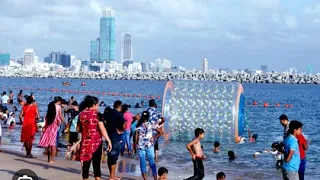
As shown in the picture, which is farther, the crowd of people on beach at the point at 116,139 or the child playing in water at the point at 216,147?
the child playing in water at the point at 216,147

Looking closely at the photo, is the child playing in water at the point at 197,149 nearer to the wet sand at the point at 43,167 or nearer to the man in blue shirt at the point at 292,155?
the man in blue shirt at the point at 292,155

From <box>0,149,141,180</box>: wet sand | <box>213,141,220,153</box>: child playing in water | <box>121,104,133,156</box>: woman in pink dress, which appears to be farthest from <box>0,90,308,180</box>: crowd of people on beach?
<box>213,141,220,153</box>: child playing in water

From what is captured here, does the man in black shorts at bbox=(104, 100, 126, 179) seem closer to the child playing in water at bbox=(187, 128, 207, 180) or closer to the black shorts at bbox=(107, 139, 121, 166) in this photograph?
the black shorts at bbox=(107, 139, 121, 166)

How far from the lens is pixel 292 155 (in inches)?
393

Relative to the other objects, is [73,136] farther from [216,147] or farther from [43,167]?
[216,147]

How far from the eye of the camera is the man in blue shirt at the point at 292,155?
9.99 metres

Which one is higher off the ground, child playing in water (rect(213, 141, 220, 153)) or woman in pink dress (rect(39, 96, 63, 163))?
woman in pink dress (rect(39, 96, 63, 163))

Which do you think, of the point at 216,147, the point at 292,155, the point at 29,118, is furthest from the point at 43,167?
the point at 216,147

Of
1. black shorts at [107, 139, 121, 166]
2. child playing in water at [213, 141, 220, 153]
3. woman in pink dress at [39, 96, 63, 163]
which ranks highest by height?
woman in pink dress at [39, 96, 63, 163]

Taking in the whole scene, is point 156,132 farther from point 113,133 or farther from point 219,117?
point 219,117

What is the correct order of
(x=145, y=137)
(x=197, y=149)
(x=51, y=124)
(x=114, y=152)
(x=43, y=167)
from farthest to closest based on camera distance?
1. (x=51, y=124)
2. (x=43, y=167)
3. (x=145, y=137)
4. (x=114, y=152)
5. (x=197, y=149)

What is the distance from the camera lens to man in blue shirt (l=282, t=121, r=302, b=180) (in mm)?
9992

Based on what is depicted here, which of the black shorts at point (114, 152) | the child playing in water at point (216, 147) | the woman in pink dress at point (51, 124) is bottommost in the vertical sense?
the child playing in water at point (216, 147)

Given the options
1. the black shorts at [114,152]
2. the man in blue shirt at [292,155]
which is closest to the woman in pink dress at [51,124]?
the black shorts at [114,152]
